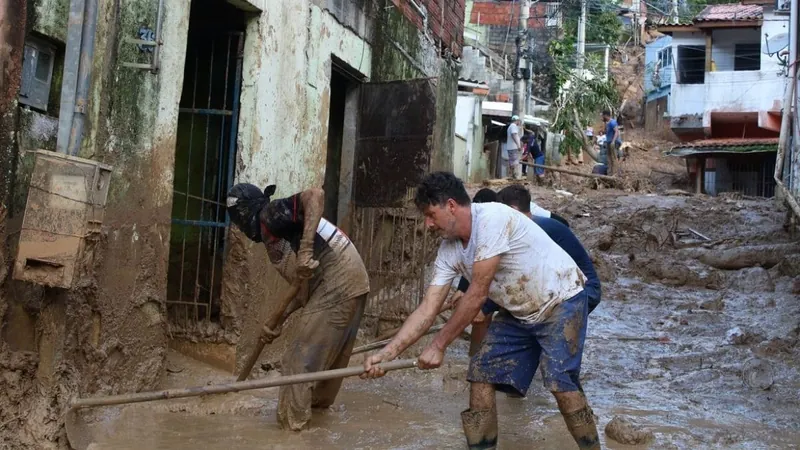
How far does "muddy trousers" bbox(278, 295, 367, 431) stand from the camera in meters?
5.15

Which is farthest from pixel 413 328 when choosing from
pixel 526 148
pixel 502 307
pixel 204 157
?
pixel 526 148

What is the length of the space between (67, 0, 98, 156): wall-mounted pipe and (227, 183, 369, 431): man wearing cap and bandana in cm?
93

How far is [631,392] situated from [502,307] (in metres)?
2.70

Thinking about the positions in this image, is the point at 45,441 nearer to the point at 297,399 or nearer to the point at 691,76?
the point at 297,399

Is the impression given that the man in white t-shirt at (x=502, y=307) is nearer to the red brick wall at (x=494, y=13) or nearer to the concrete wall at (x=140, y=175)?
the concrete wall at (x=140, y=175)

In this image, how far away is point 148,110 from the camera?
5.41 metres

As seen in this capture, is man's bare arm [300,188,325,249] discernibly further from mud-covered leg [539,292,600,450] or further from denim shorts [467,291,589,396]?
mud-covered leg [539,292,600,450]

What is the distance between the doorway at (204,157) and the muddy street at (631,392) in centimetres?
64

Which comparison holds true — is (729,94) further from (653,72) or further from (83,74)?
(83,74)

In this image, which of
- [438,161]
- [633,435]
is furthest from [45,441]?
[438,161]

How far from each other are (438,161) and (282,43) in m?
4.15

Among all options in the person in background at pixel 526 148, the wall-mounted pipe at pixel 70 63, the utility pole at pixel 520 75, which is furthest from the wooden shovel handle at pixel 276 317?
the utility pole at pixel 520 75

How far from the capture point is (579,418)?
423 cm

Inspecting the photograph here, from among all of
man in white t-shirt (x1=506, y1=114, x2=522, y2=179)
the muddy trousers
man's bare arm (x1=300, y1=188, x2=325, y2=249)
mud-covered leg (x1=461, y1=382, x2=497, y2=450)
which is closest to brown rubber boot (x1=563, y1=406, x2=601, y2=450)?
mud-covered leg (x1=461, y1=382, x2=497, y2=450)
